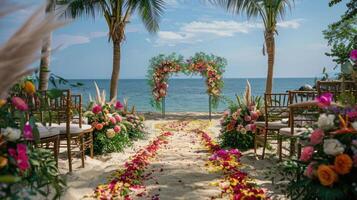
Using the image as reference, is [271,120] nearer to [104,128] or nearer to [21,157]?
[104,128]

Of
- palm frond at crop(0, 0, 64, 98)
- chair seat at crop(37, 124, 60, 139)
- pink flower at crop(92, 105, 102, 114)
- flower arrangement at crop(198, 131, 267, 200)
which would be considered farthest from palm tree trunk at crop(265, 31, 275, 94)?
palm frond at crop(0, 0, 64, 98)

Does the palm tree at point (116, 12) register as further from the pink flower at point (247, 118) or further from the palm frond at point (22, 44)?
the palm frond at point (22, 44)

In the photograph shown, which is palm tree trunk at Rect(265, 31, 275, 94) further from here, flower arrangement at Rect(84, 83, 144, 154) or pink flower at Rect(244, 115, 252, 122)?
flower arrangement at Rect(84, 83, 144, 154)

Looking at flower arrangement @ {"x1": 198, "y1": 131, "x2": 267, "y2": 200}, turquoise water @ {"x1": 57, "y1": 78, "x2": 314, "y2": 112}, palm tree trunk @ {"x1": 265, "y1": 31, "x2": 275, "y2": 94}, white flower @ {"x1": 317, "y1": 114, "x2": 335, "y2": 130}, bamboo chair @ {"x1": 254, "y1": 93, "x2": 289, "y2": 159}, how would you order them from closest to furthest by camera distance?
1. white flower @ {"x1": 317, "y1": 114, "x2": 335, "y2": 130}
2. flower arrangement @ {"x1": 198, "y1": 131, "x2": 267, "y2": 200}
3. bamboo chair @ {"x1": 254, "y1": 93, "x2": 289, "y2": 159}
4. palm tree trunk @ {"x1": 265, "y1": 31, "x2": 275, "y2": 94}
5. turquoise water @ {"x1": 57, "y1": 78, "x2": 314, "y2": 112}

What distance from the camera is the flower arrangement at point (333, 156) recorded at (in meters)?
1.93

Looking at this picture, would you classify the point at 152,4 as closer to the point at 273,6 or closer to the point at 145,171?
the point at 273,6

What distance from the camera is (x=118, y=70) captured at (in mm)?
11922

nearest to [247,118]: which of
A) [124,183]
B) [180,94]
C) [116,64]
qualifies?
[124,183]

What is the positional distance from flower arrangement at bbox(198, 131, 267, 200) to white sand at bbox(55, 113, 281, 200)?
11cm

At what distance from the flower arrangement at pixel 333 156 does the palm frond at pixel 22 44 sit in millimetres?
1749

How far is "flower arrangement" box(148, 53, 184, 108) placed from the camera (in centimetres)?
1467

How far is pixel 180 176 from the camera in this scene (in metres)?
4.43

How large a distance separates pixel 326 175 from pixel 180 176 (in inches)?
104

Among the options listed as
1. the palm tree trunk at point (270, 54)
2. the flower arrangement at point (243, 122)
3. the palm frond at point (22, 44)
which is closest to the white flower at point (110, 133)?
the flower arrangement at point (243, 122)
